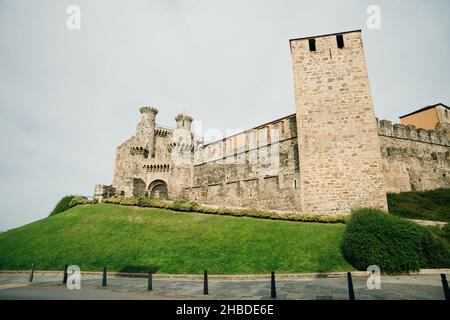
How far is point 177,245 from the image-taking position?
16203 mm

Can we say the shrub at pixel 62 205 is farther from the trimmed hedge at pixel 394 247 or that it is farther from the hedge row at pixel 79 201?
the trimmed hedge at pixel 394 247

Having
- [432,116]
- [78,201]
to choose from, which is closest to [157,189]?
[78,201]

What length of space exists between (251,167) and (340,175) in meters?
15.6

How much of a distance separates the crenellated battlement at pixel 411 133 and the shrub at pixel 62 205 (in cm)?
3812

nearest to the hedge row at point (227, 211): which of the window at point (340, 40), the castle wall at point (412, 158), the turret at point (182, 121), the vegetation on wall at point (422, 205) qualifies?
the vegetation on wall at point (422, 205)

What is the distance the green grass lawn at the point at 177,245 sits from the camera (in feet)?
44.2

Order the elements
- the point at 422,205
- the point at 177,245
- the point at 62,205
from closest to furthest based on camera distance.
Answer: the point at 177,245 → the point at 422,205 → the point at 62,205

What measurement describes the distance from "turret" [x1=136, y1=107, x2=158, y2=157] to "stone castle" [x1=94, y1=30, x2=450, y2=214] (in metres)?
0.18

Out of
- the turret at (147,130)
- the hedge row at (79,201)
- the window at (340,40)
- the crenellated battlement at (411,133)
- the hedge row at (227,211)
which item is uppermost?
the turret at (147,130)

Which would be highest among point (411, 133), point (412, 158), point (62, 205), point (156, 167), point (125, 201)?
point (411, 133)

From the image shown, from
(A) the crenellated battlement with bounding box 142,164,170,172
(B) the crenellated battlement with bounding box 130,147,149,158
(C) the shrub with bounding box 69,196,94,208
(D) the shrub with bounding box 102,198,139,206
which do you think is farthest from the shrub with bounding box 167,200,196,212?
(B) the crenellated battlement with bounding box 130,147,149,158

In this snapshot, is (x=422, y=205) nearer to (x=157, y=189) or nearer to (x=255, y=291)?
(x=255, y=291)

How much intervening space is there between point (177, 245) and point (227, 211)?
6.75 meters
